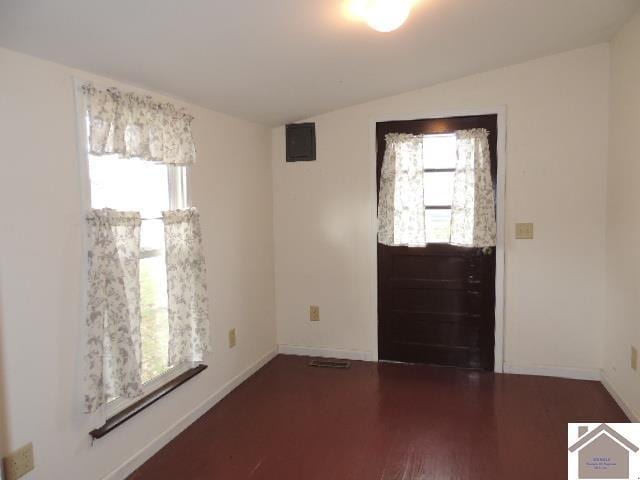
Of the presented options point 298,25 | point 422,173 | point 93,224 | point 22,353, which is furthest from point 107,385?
point 422,173

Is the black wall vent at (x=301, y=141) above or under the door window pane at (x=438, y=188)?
above

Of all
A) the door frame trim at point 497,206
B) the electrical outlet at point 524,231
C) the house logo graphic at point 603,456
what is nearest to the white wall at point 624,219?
the electrical outlet at point 524,231

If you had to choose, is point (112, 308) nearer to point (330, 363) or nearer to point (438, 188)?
point (330, 363)

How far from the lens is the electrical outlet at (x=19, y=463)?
171 cm

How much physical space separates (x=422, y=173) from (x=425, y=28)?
1.34 m

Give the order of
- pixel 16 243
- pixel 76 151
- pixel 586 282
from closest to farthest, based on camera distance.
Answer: pixel 16 243
pixel 76 151
pixel 586 282

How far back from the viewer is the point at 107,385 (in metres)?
2.11

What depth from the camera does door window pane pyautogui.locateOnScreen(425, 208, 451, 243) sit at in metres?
3.55

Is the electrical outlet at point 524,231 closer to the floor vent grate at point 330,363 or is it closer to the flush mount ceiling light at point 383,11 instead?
the floor vent grate at point 330,363

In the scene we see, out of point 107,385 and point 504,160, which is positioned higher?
point 504,160

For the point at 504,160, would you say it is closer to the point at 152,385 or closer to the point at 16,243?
the point at 152,385

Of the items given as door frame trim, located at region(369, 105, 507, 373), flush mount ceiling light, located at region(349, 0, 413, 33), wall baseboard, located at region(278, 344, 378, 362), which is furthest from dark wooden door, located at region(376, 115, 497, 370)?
flush mount ceiling light, located at region(349, 0, 413, 33)

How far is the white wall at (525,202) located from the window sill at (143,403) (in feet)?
4.88

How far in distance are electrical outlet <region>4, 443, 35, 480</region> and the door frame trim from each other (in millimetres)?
2596
